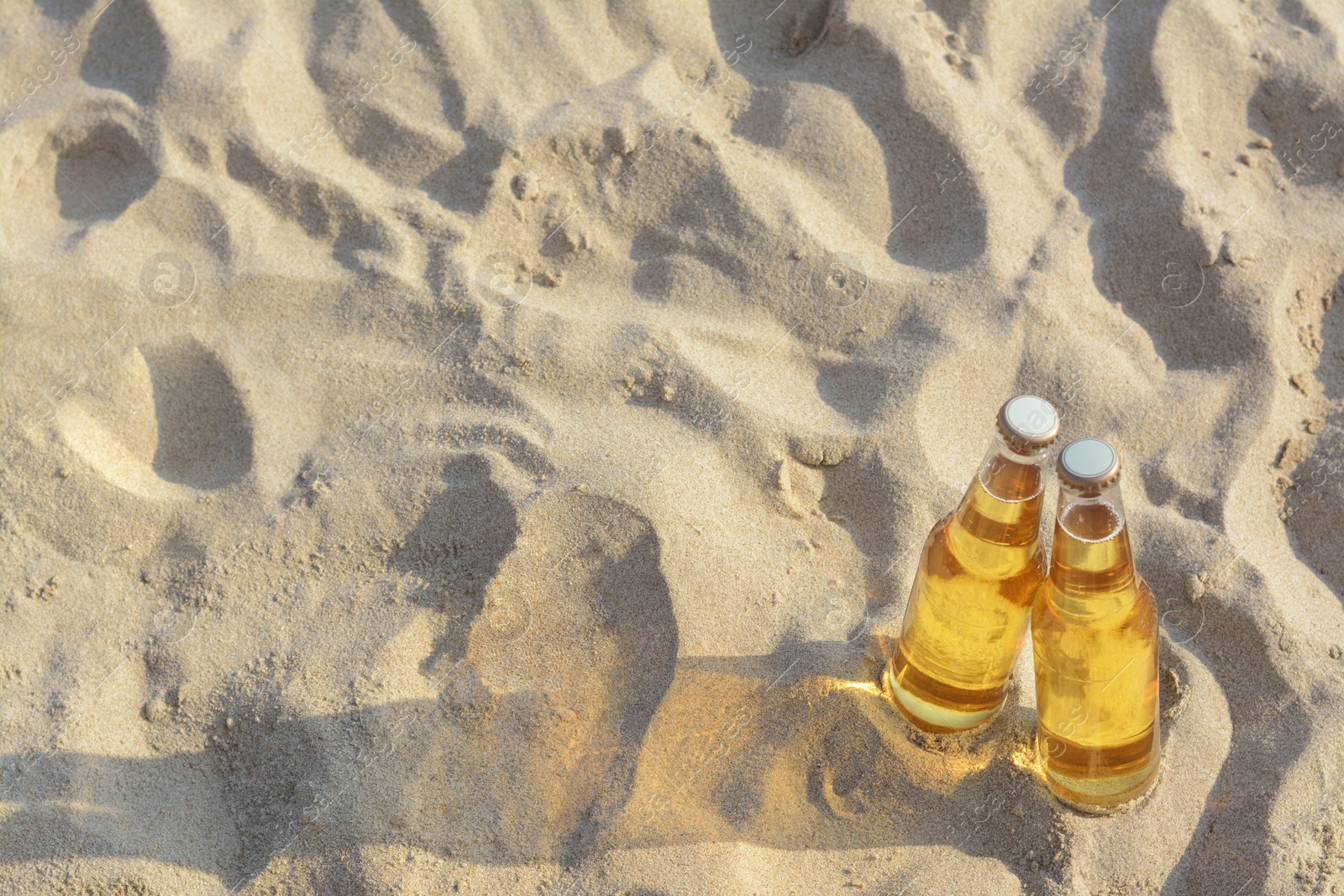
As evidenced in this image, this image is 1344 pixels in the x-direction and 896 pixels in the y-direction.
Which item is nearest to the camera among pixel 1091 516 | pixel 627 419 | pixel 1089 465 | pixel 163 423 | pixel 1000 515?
pixel 1089 465

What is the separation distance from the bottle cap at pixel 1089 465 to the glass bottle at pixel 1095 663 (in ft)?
0.05

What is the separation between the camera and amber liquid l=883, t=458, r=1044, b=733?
150 centimetres

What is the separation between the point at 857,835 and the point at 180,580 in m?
1.35

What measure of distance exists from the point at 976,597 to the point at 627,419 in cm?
80

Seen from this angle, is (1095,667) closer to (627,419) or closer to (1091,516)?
(1091,516)

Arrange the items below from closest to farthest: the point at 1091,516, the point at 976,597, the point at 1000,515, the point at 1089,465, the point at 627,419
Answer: the point at 1089,465 < the point at 1091,516 < the point at 1000,515 < the point at 976,597 < the point at 627,419

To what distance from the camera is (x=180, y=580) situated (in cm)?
202

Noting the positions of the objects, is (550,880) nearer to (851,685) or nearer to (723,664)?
(723,664)

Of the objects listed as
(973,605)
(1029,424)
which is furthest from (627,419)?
(1029,424)

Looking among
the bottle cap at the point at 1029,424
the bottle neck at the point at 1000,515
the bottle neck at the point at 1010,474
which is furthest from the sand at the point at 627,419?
the bottle cap at the point at 1029,424

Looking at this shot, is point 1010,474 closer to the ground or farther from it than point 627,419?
farther from it

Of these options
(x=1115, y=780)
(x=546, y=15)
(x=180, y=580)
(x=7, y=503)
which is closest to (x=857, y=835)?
(x=1115, y=780)

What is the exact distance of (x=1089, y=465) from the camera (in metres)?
1.28

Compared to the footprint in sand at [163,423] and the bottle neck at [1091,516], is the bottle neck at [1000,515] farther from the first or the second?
the footprint in sand at [163,423]
